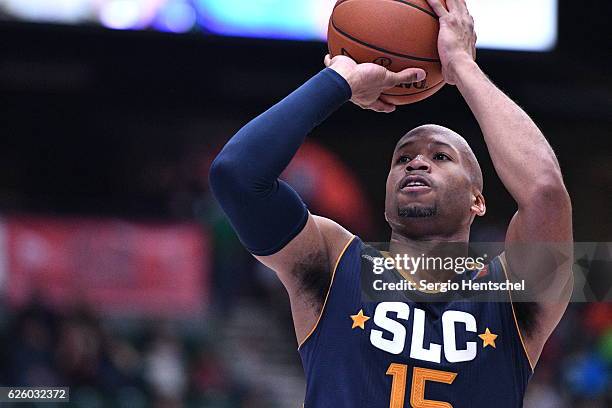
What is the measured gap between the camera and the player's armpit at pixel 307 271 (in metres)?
2.77

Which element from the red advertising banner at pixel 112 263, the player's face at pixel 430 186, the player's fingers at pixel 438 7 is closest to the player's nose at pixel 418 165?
the player's face at pixel 430 186

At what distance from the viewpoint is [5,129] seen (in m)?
12.2

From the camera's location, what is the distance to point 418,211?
9.44ft

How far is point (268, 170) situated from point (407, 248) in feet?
2.02

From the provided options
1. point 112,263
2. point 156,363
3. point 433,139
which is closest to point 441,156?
point 433,139

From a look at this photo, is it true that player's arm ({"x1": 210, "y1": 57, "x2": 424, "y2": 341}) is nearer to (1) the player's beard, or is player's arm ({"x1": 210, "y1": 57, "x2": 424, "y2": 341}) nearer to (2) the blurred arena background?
(1) the player's beard

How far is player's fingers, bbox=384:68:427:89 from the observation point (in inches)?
115

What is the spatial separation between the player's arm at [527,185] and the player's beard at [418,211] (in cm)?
24

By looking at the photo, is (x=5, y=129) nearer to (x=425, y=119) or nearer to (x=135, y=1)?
(x=135, y=1)

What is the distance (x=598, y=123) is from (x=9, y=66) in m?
7.87

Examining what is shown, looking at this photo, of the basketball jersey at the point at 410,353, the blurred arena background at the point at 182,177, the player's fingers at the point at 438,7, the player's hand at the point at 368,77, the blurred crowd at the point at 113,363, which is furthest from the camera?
the blurred arena background at the point at 182,177

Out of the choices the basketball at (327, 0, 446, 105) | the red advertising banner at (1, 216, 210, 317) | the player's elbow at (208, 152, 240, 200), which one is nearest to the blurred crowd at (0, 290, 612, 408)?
the red advertising banner at (1, 216, 210, 317)

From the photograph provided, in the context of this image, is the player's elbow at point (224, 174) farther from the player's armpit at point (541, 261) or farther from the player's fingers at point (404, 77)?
the player's armpit at point (541, 261)

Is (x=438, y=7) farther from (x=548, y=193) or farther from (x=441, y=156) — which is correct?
(x=548, y=193)
